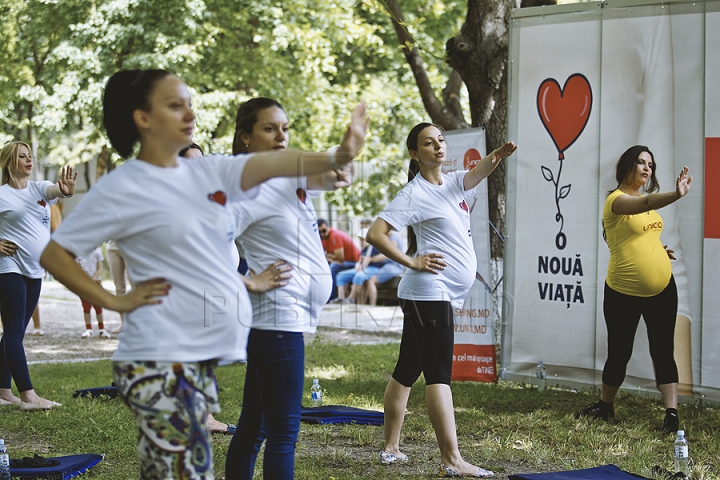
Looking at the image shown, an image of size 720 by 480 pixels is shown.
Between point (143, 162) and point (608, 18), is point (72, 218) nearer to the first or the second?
point (143, 162)

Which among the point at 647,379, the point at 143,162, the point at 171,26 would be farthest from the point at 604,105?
the point at 171,26

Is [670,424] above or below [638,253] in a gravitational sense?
below

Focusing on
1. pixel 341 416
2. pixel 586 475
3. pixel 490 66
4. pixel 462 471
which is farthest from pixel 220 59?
pixel 586 475

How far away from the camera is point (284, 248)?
347cm

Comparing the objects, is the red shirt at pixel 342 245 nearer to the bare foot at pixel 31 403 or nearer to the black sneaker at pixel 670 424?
the bare foot at pixel 31 403

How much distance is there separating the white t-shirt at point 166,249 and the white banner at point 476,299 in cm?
543

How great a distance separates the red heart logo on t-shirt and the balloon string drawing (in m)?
5.28

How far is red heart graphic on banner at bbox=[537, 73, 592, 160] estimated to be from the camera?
7.47 meters

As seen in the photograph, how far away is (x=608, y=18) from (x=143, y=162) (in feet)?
18.1

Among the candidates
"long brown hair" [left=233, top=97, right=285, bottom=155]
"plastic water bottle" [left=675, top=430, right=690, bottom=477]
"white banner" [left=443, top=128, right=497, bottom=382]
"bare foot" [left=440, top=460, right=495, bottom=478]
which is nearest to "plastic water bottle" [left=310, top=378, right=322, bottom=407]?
"white banner" [left=443, top=128, right=497, bottom=382]

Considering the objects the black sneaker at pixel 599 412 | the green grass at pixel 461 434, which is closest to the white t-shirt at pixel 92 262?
the green grass at pixel 461 434

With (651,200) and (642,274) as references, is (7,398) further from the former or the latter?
(651,200)

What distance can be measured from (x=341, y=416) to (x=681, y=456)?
255 centimetres

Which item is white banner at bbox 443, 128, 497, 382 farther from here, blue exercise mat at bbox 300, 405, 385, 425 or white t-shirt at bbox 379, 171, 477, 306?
white t-shirt at bbox 379, 171, 477, 306
